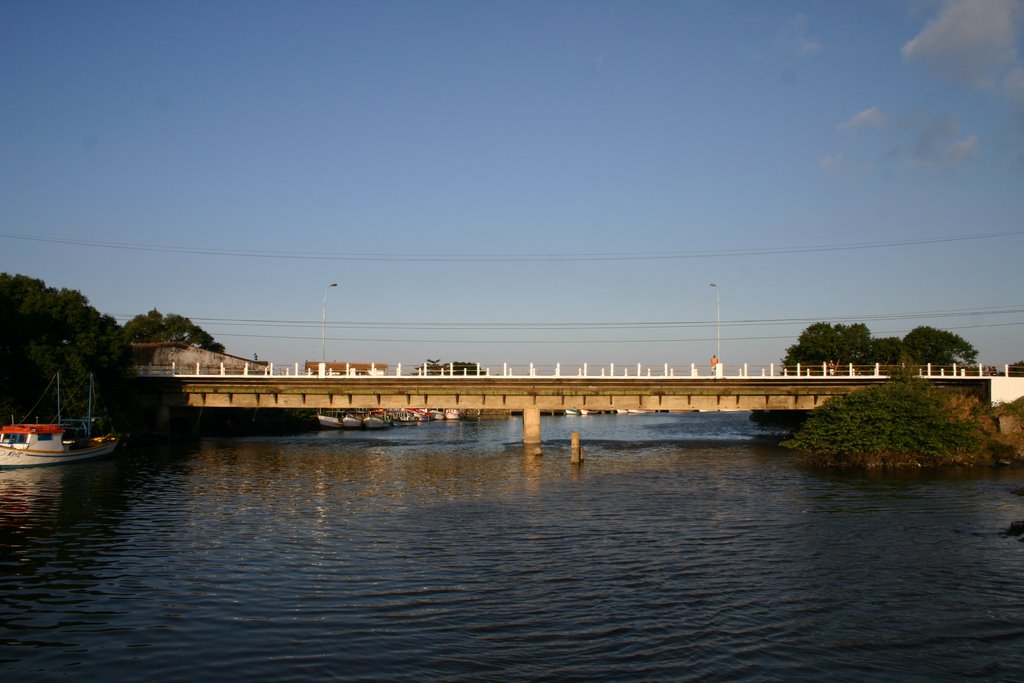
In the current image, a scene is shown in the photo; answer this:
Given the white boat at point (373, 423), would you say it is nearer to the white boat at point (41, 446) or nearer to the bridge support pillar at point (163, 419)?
the bridge support pillar at point (163, 419)

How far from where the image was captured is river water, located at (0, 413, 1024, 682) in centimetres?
1495

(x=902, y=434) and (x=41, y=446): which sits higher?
(x=902, y=434)

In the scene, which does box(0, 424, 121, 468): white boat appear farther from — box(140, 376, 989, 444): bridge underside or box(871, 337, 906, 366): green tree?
box(871, 337, 906, 366): green tree

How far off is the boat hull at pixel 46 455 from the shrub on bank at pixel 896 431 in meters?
50.0

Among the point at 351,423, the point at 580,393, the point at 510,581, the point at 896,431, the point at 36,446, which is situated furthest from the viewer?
the point at 351,423

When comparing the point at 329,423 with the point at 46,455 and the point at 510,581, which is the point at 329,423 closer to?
the point at 46,455

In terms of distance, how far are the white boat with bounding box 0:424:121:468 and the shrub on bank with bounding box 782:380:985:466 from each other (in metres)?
50.2

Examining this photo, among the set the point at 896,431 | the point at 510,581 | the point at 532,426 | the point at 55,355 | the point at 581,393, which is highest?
the point at 55,355

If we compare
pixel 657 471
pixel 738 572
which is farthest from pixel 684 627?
pixel 657 471

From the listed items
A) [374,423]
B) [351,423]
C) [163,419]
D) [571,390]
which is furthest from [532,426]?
[351,423]

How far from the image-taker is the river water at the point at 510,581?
14953 millimetres

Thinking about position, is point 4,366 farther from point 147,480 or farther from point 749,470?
point 749,470

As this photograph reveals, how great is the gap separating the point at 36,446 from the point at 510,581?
131 ft

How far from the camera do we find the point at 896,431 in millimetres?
51031
